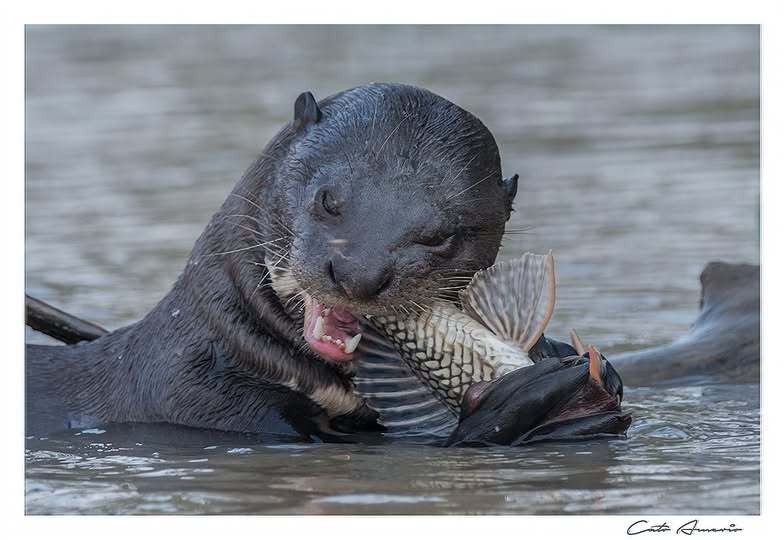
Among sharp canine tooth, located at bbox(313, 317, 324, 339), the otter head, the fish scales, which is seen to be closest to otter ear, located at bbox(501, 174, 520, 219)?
the otter head

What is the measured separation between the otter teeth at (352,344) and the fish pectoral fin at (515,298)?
0.33 meters

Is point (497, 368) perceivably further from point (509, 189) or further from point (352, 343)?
point (509, 189)

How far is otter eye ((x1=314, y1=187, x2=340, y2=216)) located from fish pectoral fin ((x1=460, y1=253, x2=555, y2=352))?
449mm

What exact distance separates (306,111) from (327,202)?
434 millimetres

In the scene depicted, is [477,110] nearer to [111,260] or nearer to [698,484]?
[111,260]

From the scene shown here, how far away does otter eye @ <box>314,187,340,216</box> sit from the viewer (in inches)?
187

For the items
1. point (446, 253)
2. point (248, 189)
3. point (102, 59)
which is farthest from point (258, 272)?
point (102, 59)

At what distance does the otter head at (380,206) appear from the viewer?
183 inches

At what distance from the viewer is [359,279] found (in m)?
4.55

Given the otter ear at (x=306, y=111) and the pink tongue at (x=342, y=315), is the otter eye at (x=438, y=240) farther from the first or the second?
the otter ear at (x=306, y=111)

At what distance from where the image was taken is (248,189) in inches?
205
